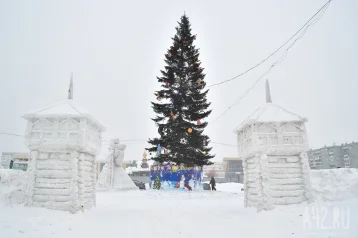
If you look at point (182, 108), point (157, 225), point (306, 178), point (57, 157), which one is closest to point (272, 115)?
point (306, 178)

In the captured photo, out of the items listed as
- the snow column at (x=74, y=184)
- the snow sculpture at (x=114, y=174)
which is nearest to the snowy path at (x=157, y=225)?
the snow column at (x=74, y=184)

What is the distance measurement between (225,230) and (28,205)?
7.02 metres

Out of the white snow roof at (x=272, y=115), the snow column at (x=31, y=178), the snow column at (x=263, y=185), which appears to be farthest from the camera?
the white snow roof at (x=272, y=115)

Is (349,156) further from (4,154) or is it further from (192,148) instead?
(4,154)

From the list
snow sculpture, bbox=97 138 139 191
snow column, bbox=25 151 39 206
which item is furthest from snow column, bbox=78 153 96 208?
snow sculpture, bbox=97 138 139 191

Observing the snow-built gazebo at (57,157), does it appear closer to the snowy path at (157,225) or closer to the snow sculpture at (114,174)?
the snowy path at (157,225)

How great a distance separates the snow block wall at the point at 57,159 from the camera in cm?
871

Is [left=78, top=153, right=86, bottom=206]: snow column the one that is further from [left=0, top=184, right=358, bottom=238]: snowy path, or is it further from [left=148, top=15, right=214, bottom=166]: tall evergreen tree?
[left=148, top=15, right=214, bottom=166]: tall evergreen tree

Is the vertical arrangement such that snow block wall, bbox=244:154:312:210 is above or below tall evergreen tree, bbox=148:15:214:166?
below

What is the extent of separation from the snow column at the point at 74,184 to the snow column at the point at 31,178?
4.58 ft

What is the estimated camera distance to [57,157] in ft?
29.7

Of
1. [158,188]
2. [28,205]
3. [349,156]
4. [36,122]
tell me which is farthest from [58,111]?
[349,156]

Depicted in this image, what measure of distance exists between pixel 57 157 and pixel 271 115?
8.69m

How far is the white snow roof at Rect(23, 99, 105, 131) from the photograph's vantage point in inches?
355
